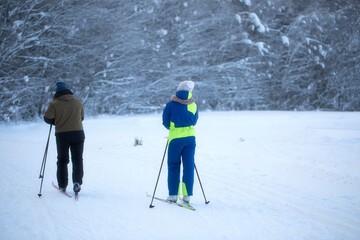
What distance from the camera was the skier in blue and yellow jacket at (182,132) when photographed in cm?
411

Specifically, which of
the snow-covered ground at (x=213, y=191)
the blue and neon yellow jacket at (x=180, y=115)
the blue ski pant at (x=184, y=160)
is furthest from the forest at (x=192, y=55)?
the blue ski pant at (x=184, y=160)

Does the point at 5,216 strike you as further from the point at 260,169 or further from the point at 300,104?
the point at 300,104

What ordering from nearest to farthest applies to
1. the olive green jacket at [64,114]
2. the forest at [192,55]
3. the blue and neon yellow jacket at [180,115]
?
the blue and neon yellow jacket at [180,115]
the olive green jacket at [64,114]
the forest at [192,55]

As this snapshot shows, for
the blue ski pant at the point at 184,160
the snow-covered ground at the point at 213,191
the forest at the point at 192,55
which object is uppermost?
the forest at the point at 192,55

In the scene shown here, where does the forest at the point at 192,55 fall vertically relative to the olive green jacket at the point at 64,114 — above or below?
above

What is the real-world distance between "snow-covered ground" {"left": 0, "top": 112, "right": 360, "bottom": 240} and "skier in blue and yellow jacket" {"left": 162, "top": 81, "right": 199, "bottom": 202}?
49 centimetres

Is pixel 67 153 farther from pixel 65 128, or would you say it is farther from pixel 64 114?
pixel 64 114

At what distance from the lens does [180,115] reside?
13.4ft

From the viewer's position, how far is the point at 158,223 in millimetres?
3553

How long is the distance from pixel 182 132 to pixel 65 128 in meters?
1.84

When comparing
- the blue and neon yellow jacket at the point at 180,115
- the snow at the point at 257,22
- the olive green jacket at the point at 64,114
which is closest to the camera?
the blue and neon yellow jacket at the point at 180,115

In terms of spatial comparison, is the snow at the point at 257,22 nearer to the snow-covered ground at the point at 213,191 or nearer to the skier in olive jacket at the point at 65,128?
the snow-covered ground at the point at 213,191

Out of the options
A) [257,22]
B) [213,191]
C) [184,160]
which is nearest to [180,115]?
[184,160]

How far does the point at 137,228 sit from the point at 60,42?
49.3 feet
